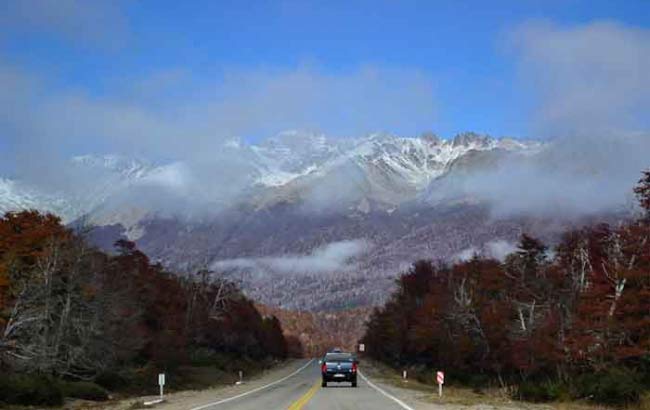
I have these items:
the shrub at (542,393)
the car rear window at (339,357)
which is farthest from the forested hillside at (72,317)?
the shrub at (542,393)

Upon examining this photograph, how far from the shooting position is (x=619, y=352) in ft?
127

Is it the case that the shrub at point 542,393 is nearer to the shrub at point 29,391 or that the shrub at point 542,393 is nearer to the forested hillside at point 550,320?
the forested hillside at point 550,320

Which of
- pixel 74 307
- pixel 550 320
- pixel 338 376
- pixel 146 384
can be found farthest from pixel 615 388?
pixel 146 384

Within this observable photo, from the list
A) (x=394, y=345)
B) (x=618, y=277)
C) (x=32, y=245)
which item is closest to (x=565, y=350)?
(x=618, y=277)

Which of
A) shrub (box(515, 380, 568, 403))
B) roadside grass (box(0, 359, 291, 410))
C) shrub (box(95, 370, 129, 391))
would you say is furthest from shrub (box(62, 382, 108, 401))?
shrub (box(515, 380, 568, 403))

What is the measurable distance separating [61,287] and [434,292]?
50.1 m

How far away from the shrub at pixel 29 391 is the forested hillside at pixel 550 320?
21.0m

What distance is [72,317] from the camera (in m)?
45.4

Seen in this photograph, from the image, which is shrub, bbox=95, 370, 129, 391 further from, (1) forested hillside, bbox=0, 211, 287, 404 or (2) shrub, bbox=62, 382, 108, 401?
(2) shrub, bbox=62, 382, 108, 401

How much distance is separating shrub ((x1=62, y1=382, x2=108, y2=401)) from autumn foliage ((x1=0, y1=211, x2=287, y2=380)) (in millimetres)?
1417

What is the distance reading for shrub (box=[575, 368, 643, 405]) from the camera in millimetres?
31531

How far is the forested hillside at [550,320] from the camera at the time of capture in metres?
38.7

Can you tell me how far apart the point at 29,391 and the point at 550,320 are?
107 feet

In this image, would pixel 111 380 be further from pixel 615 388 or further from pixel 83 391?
pixel 615 388
